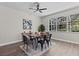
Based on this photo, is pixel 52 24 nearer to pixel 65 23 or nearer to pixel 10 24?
pixel 65 23

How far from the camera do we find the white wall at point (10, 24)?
5.24m

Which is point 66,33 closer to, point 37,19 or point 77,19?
point 77,19

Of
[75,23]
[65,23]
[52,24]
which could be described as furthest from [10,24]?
[75,23]

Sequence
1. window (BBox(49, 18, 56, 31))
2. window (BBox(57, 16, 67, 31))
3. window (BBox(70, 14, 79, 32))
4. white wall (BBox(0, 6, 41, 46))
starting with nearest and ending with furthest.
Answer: white wall (BBox(0, 6, 41, 46))
window (BBox(70, 14, 79, 32))
window (BBox(57, 16, 67, 31))
window (BBox(49, 18, 56, 31))

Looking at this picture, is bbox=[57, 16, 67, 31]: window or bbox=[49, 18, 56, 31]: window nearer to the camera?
bbox=[57, 16, 67, 31]: window

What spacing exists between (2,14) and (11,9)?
34.2 inches

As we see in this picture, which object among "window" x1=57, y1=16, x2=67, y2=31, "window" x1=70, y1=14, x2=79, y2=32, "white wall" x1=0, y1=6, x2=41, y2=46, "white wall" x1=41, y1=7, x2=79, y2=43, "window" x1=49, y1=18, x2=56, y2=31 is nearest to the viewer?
"white wall" x1=0, y1=6, x2=41, y2=46

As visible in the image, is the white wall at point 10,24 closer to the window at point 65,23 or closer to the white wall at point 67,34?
the window at point 65,23

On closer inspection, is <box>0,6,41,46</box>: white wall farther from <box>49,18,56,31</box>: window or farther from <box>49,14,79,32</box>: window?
<box>49,14,79,32</box>: window

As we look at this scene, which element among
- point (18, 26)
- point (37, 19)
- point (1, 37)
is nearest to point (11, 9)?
point (18, 26)

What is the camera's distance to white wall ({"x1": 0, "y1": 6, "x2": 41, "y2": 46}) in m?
5.24

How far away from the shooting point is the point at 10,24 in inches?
227

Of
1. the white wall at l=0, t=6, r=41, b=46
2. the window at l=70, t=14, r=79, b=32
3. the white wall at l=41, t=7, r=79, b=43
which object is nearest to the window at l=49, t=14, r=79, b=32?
the window at l=70, t=14, r=79, b=32

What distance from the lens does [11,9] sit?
19.2ft
